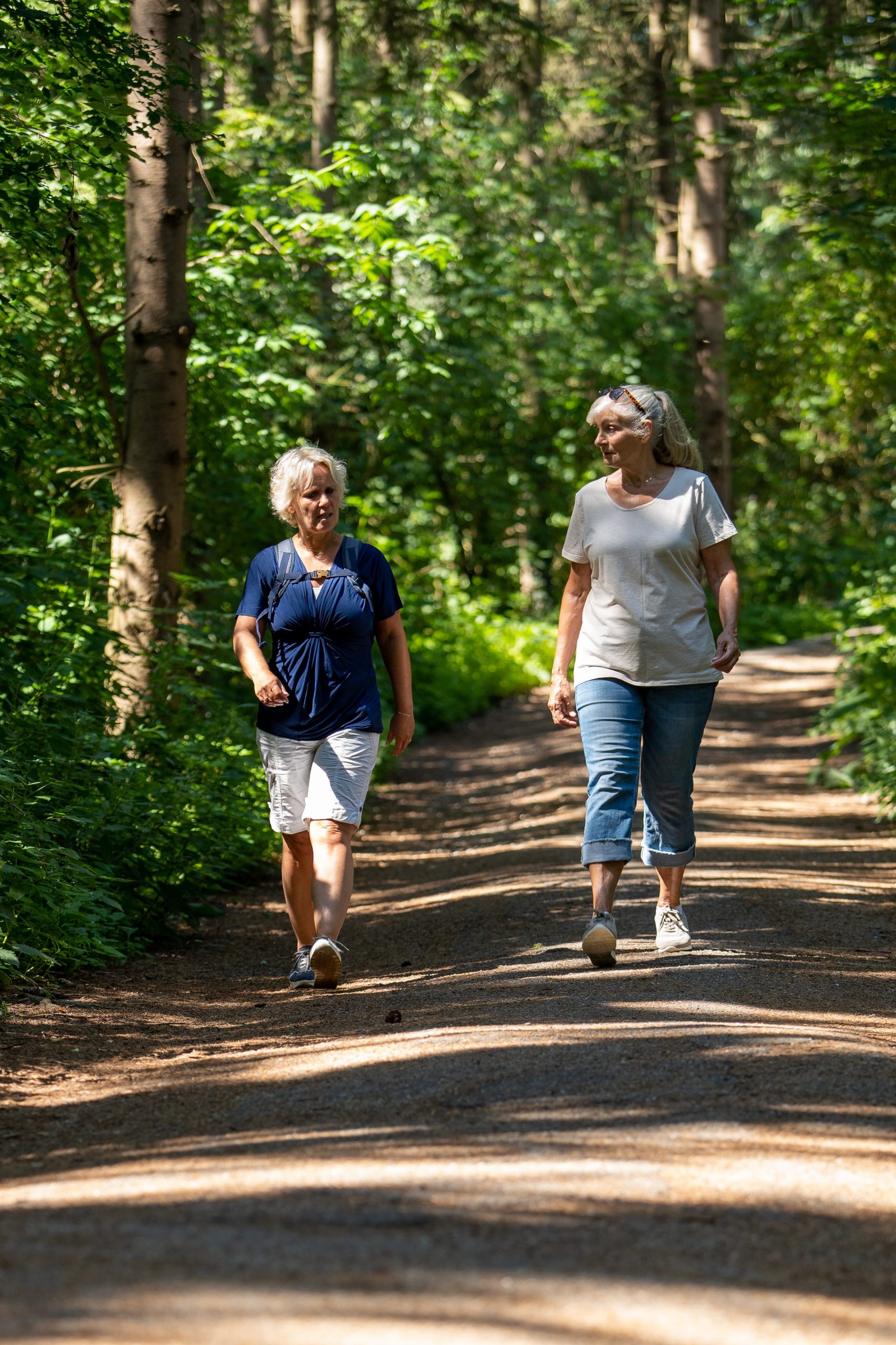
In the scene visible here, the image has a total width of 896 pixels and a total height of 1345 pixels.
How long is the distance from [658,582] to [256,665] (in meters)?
1.57

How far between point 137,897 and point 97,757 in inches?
26.9

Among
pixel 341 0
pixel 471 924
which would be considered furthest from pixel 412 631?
pixel 471 924

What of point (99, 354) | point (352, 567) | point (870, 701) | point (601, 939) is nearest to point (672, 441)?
point (352, 567)

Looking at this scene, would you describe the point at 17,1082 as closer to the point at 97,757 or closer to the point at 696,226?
the point at 97,757

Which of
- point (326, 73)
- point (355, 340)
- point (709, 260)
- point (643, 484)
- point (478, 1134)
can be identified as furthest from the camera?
point (709, 260)

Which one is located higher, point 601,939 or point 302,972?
point 601,939

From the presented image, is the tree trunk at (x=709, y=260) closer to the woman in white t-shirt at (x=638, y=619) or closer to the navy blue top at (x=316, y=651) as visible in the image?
the woman in white t-shirt at (x=638, y=619)

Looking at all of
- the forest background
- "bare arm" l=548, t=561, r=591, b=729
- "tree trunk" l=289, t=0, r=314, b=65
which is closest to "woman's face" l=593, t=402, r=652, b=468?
"bare arm" l=548, t=561, r=591, b=729

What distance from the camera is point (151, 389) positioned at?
837 centimetres

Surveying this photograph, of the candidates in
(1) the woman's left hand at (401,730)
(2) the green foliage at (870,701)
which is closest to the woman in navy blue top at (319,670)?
(1) the woman's left hand at (401,730)

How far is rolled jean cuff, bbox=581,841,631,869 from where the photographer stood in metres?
5.54

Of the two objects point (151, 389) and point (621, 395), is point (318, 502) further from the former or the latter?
point (151, 389)

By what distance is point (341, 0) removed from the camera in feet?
67.7

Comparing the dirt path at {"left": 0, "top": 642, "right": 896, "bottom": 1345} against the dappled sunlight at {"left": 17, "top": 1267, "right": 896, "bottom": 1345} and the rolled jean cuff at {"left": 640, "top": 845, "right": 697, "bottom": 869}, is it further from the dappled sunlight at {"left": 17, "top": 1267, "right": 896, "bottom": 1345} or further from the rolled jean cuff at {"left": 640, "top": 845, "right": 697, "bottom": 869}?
the rolled jean cuff at {"left": 640, "top": 845, "right": 697, "bottom": 869}
